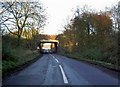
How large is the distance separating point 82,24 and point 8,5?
36.0m

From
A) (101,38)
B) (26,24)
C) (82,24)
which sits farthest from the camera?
(82,24)

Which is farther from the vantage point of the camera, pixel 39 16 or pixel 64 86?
pixel 39 16

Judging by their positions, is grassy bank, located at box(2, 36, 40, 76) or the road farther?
grassy bank, located at box(2, 36, 40, 76)

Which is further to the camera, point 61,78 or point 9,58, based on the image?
point 9,58

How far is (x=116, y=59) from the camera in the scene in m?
29.4

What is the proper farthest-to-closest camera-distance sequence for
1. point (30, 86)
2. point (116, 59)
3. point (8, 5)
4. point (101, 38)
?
1. point (101, 38)
2. point (8, 5)
3. point (116, 59)
4. point (30, 86)

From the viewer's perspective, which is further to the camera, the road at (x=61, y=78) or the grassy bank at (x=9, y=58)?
the grassy bank at (x=9, y=58)

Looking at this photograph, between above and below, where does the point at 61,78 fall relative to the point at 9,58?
below

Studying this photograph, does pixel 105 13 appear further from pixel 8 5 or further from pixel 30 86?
pixel 30 86

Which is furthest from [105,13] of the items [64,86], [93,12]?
[64,86]

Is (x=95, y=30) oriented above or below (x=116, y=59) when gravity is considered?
above

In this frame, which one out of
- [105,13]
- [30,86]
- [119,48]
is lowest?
[30,86]

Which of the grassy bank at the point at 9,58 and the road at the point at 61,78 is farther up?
the grassy bank at the point at 9,58

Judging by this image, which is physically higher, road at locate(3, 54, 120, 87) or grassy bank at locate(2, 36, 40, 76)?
grassy bank at locate(2, 36, 40, 76)
